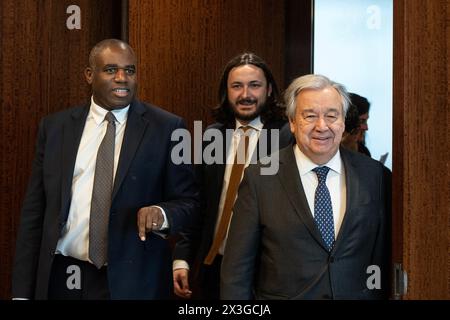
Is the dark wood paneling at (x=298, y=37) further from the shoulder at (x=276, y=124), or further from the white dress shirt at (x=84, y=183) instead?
the white dress shirt at (x=84, y=183)

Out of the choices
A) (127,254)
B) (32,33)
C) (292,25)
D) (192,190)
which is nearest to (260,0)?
(292,25)

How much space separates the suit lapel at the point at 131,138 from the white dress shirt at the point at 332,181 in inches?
26.8

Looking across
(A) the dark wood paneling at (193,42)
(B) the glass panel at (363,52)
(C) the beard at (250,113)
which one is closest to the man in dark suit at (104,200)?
(C) the beard at (250,113)

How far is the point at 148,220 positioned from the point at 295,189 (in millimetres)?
549

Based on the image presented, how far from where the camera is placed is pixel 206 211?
359 cm

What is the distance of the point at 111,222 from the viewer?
3.14 metres

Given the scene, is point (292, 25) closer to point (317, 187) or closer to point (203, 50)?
point (203, 50)

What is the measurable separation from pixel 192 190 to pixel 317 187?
67cm

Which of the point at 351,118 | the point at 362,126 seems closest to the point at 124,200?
the point at 351,118

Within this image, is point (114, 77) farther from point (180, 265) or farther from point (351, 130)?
point (351, 130)

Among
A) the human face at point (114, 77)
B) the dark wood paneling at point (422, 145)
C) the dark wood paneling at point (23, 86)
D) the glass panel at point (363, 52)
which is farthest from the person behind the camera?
the glass panel at point (363, 52)

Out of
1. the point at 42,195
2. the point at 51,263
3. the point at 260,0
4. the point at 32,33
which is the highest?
the point at 260,0

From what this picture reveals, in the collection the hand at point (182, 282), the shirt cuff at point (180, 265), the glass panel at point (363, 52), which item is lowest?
the hand at point (182, 282)

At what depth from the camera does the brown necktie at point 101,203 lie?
123 inches
